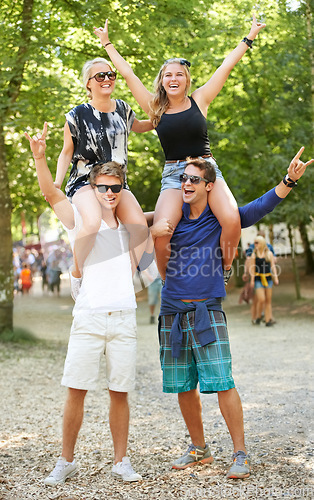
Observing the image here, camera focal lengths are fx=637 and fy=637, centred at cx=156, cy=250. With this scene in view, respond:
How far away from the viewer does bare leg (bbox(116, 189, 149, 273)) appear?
435 centimetres

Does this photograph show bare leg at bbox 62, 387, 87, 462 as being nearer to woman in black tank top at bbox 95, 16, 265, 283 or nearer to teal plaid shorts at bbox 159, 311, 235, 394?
teal plaid shorts at bbox 159, 311, 235, 394

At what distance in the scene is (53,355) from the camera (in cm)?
1122

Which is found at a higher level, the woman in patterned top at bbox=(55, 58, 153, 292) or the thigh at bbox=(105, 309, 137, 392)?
the woman in patterned top at bbox=(55, 58, 153, 292)

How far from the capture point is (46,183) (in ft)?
13.5

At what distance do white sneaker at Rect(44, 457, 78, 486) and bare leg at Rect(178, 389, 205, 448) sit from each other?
0.89m

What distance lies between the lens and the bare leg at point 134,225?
4352mm

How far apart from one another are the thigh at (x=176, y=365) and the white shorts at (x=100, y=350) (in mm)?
336

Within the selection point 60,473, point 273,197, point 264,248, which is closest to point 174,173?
A: point 273,197

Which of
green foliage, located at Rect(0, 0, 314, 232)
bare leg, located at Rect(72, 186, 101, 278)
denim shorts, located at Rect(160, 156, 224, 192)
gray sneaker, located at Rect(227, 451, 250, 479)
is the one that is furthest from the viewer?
green foliage, located at Rect(0, 0, 314, 232)

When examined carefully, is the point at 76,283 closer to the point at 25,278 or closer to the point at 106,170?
the point at 106,170

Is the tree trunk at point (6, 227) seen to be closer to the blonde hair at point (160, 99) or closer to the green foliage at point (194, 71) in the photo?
the green foliage at point (194, 71)

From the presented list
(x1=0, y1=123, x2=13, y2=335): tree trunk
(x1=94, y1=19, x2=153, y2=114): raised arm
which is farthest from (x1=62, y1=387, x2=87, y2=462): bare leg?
(x1=0, y1=123, x2=13, y2=335): tree trunk

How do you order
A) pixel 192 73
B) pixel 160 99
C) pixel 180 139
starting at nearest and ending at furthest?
pixel 180 139, pixel 160 99, pixel 192 73

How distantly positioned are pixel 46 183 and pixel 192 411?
1959mm
